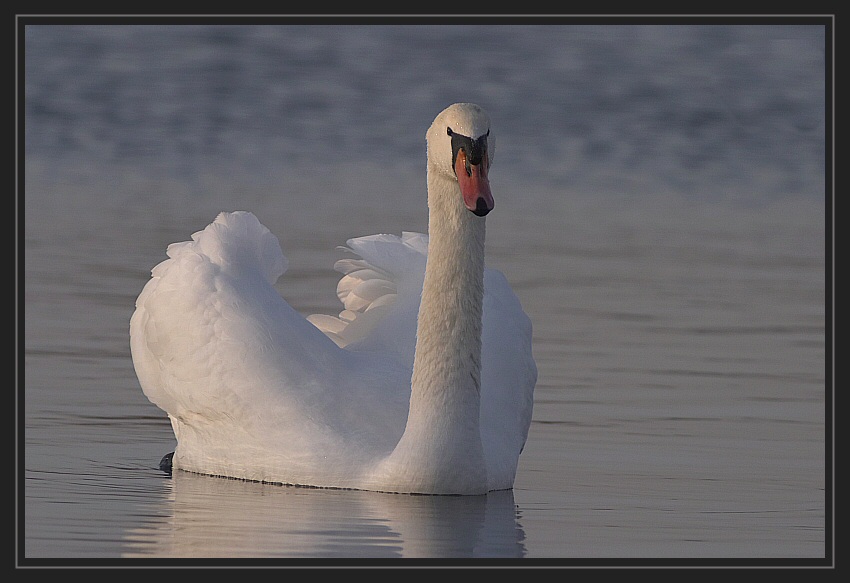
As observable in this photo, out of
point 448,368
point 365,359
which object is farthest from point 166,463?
point 448,368

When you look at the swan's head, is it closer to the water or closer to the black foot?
the water

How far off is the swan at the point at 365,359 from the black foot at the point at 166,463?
5 cm

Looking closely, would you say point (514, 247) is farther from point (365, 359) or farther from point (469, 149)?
point (469, 149)

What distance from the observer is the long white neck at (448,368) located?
9391mm

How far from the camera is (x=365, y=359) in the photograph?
34.3 feet

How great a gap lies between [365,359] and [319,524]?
1845mm

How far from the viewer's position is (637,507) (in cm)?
929

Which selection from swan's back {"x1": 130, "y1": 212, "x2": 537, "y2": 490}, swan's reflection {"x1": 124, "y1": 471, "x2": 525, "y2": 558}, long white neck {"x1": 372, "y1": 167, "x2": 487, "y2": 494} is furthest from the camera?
swan's back {"x1": 130, "y1": 212, "x2": 537, "y2": 490}

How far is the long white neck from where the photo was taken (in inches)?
370

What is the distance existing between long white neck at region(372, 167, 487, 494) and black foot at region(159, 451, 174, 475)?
1.37m

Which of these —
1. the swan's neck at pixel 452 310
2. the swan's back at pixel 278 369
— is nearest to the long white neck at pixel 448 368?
the swan's neck at pixel 452 310

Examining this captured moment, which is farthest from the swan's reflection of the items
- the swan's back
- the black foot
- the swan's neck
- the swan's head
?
the swan's head

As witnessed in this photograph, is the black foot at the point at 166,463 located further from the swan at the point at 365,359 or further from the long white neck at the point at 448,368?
the long white neck at the point at 448,368

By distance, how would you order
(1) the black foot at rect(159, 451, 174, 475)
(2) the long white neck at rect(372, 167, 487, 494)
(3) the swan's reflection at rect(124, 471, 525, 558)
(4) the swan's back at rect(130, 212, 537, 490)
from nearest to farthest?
(3) the swan's reflection at rect(124, 471, 525, 558) < (2) the long white neck at rect(372, 167, 487, 494) < (4) the swan's back at rect(130, 212, 537, 490) < (1) the black foot at rect(159, 451, 174, 475)
